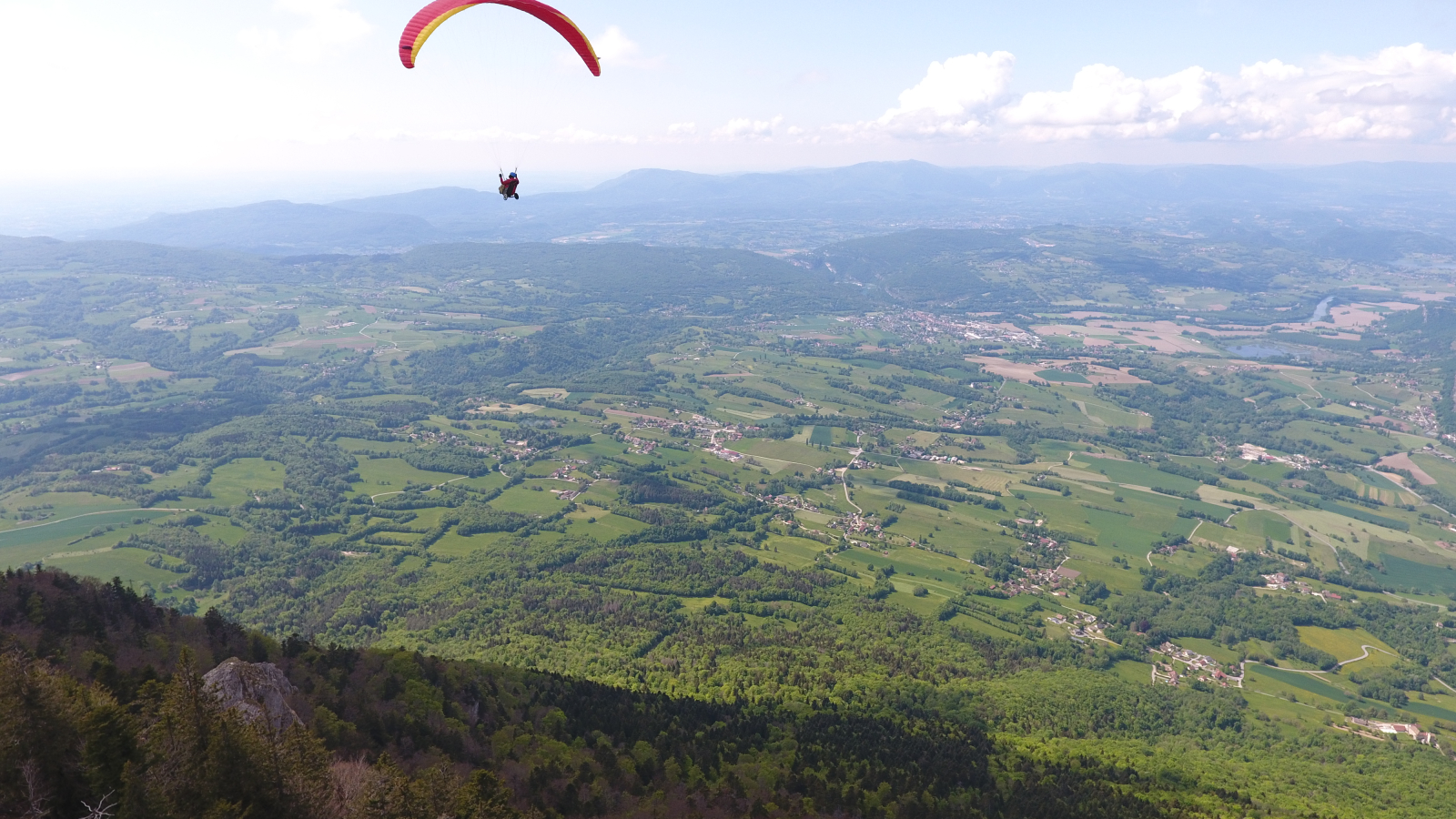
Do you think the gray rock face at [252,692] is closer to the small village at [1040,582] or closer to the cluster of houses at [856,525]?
the small village at [1040,582]

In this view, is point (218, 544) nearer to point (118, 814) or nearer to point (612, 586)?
point (612, 586)

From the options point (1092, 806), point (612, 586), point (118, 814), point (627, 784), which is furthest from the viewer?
point (612, 586)

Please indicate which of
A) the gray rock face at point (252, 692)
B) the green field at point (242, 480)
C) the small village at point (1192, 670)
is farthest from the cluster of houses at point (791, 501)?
the gray rock face at point (252, 692)

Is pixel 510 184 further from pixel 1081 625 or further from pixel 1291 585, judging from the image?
pixel 1291 585

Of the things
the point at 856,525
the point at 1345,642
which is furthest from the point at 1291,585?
the point at 856,525

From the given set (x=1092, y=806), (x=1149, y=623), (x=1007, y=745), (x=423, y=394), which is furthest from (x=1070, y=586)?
(x=423, y=394)

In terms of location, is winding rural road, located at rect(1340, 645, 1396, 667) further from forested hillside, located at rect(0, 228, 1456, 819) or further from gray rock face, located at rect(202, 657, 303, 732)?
gray rock face, located at rect(202, 657, 303, 732)
